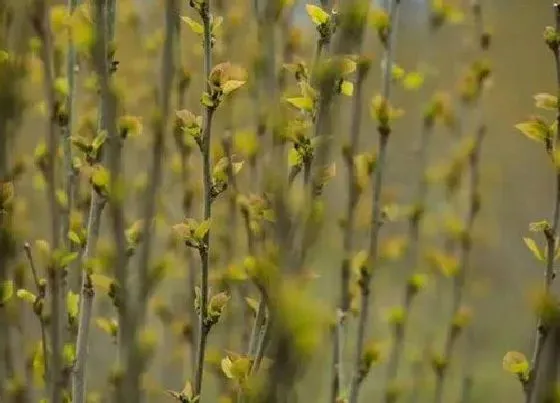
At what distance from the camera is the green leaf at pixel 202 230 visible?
0.65m

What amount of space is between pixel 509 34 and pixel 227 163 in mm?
2271

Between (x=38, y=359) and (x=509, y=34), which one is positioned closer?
(x=38, y=359)

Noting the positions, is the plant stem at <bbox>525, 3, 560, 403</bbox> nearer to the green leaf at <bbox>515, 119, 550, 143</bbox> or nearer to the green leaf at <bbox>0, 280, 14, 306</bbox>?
the green leaf at <bbox>515, 119, 550, 143</bbox>

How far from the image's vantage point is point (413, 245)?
134 cm

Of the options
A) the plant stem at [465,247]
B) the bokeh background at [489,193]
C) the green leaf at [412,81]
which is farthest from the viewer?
the bokeh background at [489,193]

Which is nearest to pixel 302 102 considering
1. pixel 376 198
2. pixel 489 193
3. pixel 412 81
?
pixel 376 198

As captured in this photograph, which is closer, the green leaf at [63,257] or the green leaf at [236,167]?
the green leaf at [63,257]

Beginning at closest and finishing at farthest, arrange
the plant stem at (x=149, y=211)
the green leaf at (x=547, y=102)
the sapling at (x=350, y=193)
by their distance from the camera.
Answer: the plant stem at (x=149, y=211) → the green leaf at (x=547, y=102) → the sapling at (x=350, y=193)

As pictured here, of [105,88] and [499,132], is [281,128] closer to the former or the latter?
[105,88]

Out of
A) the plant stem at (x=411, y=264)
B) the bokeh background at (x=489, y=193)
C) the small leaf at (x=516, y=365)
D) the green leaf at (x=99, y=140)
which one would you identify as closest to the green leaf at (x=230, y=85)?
the green leaf at (x=99, y=140)

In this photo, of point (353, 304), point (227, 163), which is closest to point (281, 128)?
point (227, 163)

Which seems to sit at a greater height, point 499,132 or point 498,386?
point 499,132

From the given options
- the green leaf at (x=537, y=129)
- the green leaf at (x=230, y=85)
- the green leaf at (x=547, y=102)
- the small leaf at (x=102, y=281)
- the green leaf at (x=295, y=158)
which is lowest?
the small leaf at (x=102, y=281)

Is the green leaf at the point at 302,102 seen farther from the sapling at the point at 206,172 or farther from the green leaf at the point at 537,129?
the green leaf at the point at 537,129
